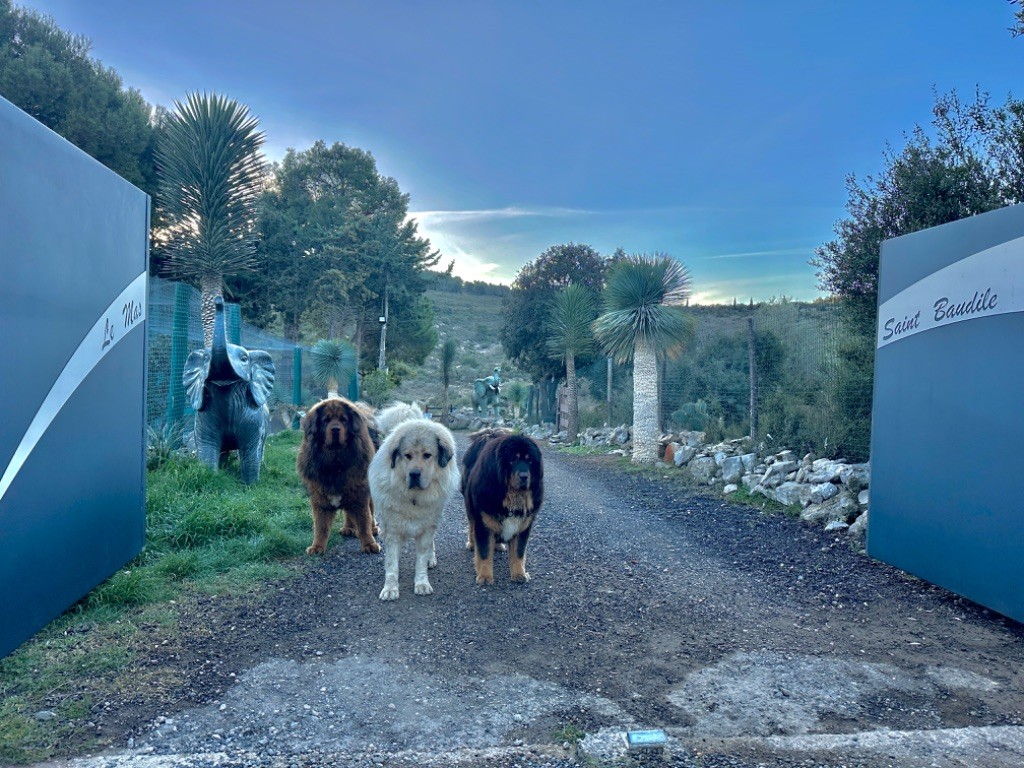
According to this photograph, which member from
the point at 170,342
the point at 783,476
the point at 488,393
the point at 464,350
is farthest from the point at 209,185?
the point at 464,350

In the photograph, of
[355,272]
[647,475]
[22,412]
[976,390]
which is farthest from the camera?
[355,272]

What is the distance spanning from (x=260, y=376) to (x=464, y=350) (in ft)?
142

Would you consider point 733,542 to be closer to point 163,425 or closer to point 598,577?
point 598,577

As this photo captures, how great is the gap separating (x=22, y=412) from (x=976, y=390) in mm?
6627

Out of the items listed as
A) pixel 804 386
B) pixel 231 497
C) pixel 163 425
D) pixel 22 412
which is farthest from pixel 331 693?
pixel 804 386

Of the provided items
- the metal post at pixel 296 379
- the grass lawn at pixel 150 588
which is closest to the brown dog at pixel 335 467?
the grass lawn at pixel 150 588

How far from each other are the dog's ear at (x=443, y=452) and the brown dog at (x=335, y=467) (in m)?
1.06

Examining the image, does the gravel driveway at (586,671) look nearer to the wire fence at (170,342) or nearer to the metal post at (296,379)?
the wire fence at (170,342)

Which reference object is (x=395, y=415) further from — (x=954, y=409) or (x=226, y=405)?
(x=954, y=409)

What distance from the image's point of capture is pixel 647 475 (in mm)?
13000

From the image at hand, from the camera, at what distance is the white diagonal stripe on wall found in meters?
4.03

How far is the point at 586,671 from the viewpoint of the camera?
160 inches

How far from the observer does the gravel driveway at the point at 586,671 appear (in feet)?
10.5

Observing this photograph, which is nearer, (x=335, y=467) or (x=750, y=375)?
(x=335, y=467)
